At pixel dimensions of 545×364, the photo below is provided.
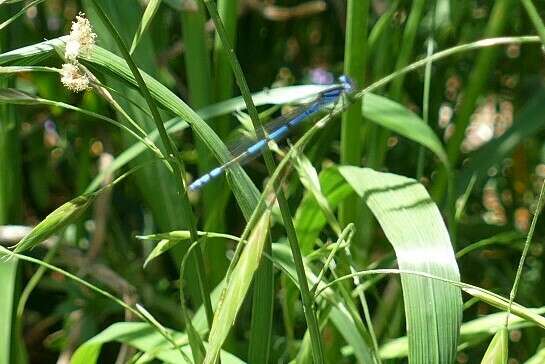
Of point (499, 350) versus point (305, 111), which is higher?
point (305, 111)

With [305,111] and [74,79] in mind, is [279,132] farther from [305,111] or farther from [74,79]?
[74,79]

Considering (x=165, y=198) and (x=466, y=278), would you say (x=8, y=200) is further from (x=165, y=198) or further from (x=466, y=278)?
(x=466, y=278)

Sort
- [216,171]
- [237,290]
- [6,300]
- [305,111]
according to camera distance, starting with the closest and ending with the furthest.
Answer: [237,290] → [216,171] → [305,111] → [6,300]

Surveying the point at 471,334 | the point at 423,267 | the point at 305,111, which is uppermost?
the point at 305,111

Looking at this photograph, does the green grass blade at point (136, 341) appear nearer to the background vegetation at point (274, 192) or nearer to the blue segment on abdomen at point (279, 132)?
the background vegetation at point (274, 192)

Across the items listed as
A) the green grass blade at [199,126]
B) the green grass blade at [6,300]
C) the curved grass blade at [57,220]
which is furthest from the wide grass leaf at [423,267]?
the green grass blade at [6,300]

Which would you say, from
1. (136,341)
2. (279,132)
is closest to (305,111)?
Result: (279,132)

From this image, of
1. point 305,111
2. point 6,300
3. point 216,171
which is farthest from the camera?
point 6,300
